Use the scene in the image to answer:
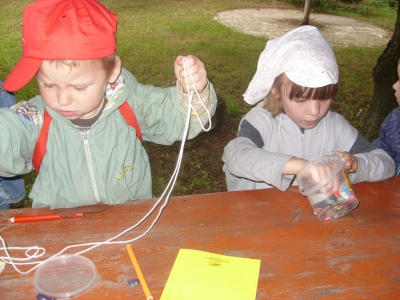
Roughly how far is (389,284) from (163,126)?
1065mm

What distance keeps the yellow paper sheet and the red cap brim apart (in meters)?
0.77

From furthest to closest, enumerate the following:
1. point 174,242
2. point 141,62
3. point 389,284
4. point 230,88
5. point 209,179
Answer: point 141,62 < point 230,88 < point 209,179 < point 174,242 < point 389,284

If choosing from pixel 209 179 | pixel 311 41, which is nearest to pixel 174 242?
pixel 311 41

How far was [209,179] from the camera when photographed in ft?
12.4

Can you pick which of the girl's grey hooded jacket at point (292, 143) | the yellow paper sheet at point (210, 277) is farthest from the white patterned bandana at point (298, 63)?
the yellow paper sheet at point (210, 277)

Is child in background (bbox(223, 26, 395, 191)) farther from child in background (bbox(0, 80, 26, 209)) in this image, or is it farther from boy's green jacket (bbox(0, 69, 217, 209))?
child in background (bbox(0, 80, 26, 209))

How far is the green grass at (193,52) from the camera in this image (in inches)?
195

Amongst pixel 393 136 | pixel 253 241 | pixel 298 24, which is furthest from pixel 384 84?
pixel 298 24

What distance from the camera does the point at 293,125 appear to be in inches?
80.9

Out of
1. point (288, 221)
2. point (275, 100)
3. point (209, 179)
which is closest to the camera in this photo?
point (288, 221)

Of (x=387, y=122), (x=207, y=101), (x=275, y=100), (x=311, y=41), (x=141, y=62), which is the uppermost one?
(x=311, y=41)

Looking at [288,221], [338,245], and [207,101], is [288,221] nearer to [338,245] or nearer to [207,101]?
[338,245]

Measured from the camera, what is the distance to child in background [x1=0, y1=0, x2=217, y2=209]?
1365mm

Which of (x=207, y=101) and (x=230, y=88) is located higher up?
(x=207, y=101)
